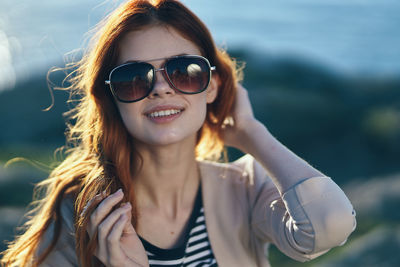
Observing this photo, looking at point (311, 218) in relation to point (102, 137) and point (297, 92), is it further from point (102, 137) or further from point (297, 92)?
point (297, 92)

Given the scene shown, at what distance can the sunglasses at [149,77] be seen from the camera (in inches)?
89.1

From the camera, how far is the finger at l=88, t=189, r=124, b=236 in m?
2.12

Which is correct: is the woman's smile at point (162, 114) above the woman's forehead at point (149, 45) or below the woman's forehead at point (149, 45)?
below

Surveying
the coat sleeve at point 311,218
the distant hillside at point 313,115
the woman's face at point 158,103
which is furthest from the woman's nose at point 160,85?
the distant hillside at point 313,115

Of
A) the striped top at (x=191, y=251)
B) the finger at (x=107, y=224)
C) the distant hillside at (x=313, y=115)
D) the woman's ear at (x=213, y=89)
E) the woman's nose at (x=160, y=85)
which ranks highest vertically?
the woman's nose at (x=160, y=85)

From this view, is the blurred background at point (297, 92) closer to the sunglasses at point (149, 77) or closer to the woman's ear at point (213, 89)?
the woman's ear at point (213, 89)

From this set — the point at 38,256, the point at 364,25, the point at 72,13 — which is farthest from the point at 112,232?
the point at 364,25

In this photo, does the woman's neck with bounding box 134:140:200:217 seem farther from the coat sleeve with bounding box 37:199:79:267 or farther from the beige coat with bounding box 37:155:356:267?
the coat sleeve with bounding box 37:199:79:267

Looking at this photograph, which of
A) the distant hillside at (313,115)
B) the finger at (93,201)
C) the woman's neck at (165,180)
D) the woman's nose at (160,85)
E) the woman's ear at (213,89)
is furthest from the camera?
the distant hillside at (313,115)

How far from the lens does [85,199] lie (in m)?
2.29

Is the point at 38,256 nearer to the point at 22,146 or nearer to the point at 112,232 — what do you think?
the point at 112,232

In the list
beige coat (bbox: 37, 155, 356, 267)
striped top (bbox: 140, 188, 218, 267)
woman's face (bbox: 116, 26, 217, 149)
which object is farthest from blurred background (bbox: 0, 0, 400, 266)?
woman's face (bbox: 116, 26, 217, 149)

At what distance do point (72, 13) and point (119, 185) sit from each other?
8.21 metres

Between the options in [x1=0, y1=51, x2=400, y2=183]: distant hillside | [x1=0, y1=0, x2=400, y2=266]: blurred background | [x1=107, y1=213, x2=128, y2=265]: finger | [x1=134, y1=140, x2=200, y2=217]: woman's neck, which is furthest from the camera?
[x1=0, y1=51, x2=400, y2=183]: distant hillside
